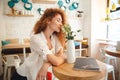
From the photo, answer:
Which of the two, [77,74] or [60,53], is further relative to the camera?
[60,53]

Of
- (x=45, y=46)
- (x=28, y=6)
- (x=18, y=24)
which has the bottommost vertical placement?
(x=45, y=46)

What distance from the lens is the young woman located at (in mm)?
1187

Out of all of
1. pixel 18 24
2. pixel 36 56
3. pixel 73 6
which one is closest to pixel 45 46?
pixel 36 56

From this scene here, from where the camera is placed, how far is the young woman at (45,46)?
119 centimetres

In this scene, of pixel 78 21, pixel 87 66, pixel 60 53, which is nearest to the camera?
pixel 87 66

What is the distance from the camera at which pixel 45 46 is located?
1236mm

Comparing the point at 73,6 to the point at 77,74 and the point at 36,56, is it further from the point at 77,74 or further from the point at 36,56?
the point at 77,74

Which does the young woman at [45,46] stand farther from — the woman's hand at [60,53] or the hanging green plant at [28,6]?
the hanging green plant at [28,6]

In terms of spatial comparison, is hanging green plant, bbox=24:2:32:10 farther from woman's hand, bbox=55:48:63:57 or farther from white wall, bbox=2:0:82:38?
woman's hand, bbox=55:48:63:57

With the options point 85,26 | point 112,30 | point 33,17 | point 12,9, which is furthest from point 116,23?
point 12,9

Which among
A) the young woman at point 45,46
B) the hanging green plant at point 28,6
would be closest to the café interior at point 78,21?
the hanging green plant at point 28,6

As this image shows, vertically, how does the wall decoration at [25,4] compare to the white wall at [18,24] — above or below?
above

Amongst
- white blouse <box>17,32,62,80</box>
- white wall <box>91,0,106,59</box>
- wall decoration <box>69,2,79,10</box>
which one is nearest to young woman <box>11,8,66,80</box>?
white blouse <box>17,32,62,80</box>

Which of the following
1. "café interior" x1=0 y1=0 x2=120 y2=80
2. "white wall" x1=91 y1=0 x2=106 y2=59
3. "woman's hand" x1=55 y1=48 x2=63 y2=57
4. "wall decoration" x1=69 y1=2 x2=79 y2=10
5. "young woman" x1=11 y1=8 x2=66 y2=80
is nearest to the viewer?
"young woman" x1=11 y1=8 x2=66 y2=80
